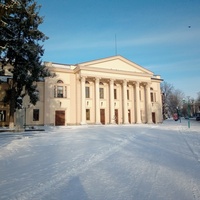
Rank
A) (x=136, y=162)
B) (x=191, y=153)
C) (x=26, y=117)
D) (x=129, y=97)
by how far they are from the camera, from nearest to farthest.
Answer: (x=136, y=162) → (x=191, y=153) → (x=26, y=117) → (x=129, y=97)

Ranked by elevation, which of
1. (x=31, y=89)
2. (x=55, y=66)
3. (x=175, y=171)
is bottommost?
(x=175, y=171)

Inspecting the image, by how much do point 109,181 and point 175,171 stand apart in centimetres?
224

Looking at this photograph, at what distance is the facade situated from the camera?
3300 cm

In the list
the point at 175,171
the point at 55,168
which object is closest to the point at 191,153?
the point at 175,171

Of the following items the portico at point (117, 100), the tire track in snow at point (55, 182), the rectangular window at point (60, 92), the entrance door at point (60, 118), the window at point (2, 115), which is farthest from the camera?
the portico at point (117, 100)

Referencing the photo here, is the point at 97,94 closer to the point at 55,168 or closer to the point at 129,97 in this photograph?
the point at 129,97

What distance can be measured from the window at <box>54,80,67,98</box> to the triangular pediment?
490 cm

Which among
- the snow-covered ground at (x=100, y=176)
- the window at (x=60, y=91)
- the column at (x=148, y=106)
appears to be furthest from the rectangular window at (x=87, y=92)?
the snow-covered ground at (x=100, y=176)

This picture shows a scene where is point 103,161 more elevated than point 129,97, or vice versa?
point 129,97

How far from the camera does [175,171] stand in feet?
19.8

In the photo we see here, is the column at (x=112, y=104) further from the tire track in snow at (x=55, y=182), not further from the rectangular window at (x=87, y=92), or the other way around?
the tire track in snow at (x=55, y=182)

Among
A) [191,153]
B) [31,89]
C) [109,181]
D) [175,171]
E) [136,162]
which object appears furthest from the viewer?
[31,89]

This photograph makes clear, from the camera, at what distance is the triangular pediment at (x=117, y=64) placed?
35.7m

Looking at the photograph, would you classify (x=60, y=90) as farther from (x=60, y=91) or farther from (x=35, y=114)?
(x=35, y=114)
